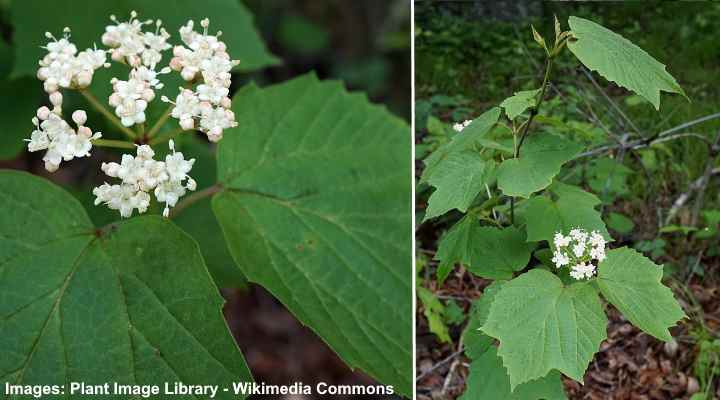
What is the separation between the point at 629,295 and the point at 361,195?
3.78 ft

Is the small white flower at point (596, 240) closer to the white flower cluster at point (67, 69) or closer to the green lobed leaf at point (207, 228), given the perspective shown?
the white flower cluster at point (67, 69)

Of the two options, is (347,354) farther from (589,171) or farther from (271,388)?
(589,171)

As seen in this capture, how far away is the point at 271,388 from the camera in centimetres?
267

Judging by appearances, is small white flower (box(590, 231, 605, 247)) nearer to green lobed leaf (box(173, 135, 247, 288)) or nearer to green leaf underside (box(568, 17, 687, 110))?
green leaf underside (box(568, 17, 687, 110))

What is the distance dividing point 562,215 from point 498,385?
53cm

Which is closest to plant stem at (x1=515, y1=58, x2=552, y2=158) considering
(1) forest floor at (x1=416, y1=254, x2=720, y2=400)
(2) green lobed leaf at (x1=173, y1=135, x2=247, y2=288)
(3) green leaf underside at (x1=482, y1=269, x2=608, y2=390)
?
(3) green leaf underside at (x1=482, y1=269, x2=608, y2=390)

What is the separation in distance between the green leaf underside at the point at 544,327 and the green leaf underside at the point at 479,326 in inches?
5.1

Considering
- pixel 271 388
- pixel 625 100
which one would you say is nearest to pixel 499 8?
pixel 625 100

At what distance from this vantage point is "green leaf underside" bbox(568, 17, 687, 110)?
1723 mm

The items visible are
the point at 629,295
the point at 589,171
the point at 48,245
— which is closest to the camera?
the point at 629,295

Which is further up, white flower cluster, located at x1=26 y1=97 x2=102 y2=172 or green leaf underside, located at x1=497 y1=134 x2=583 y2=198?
white flower cluster, located at x1=26 y1=97 x2=102 y2=172

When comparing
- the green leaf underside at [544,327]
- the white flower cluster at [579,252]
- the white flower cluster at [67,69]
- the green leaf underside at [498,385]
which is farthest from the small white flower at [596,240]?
the white flower cluster at [67,69]

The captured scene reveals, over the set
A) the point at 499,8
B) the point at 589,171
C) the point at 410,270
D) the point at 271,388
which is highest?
the point at 499,8

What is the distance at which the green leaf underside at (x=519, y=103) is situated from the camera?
173 centimetres
